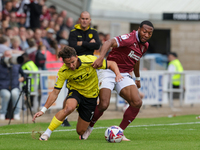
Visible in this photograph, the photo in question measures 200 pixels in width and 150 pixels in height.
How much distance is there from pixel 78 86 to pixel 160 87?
7.54 meters

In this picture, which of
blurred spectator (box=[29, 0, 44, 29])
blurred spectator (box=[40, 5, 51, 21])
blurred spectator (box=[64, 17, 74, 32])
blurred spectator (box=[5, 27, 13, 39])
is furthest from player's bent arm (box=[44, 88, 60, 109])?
blurred spectator (box=[64, 17, 74, 32])

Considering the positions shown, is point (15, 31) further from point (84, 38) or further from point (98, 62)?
point (98, 62)

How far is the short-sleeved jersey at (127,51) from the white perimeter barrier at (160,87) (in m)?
4.95

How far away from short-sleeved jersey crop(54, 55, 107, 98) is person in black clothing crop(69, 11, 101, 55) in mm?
1664

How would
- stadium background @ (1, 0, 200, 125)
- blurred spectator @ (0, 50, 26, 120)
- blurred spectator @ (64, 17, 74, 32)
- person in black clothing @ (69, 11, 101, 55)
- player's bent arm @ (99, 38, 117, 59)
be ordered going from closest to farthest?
player's bent arm @ (99, 38, 117, 59), person in black clothing @ (69, 11, 101, 55), blurred spectator @ (0, 50, 26, 120), blurred spectator @ (64, 17, 74, 32), stadium background @ (1, 0, 200, 125)

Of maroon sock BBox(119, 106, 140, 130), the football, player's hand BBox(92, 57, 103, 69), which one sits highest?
player's hand BBox(92, 57, 103, 69)

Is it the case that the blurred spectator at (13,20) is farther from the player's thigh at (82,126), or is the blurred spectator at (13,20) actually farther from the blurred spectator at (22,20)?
the player's thigh at (82,126)

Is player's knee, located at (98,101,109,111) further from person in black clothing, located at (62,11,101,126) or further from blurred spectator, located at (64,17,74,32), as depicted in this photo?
blurred spectator, located at (64,17,74,32)

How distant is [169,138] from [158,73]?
22.7 ft

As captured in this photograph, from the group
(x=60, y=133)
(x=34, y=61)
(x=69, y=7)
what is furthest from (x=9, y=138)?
(x=69, y=7)

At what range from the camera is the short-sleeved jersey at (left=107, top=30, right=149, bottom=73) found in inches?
298

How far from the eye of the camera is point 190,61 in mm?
26625

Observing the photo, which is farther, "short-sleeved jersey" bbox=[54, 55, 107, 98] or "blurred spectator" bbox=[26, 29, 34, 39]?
"blurred spectator" bbox=[26, 29, 34, 39]

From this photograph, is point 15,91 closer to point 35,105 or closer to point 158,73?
point 35,105
